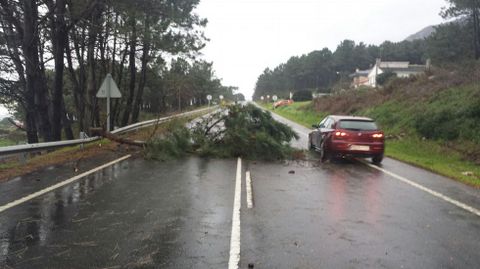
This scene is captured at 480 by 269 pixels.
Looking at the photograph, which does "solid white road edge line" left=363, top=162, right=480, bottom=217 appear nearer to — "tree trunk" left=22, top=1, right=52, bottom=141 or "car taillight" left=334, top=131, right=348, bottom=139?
"car taillight" left=334, top=131, right=348, bottom=139

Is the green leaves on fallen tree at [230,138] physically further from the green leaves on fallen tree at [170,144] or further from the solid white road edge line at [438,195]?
the solid white road edge line at [438,195]

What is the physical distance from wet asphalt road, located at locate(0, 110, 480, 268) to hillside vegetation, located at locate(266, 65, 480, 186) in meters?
4.51

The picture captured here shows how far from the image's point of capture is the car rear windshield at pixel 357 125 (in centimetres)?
1425

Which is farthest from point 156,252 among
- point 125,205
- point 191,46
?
point 191,46

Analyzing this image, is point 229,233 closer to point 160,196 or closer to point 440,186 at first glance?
point 160,196

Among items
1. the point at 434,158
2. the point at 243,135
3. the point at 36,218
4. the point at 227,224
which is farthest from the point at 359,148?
the point at 36,218

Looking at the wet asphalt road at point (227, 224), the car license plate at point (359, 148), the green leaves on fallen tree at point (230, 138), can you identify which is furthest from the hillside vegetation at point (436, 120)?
the green leaves on fallen tree at point (230, 138)

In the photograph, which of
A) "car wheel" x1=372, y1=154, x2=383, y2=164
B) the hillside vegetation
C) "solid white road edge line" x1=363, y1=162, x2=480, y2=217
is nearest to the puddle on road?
"solid white road edge line" x1=363, y1=162, x2=480, y2=217

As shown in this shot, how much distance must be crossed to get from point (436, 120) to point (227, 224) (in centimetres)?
1622

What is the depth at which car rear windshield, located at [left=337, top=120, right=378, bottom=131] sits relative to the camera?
14.2 m

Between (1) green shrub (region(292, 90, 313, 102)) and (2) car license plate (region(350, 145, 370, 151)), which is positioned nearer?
(2) car license plate (region(350, 145, 370, 151))

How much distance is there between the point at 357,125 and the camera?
1436 cm

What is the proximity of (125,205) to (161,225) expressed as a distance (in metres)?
1.47

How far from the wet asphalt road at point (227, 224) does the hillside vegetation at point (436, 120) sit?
4512mm
